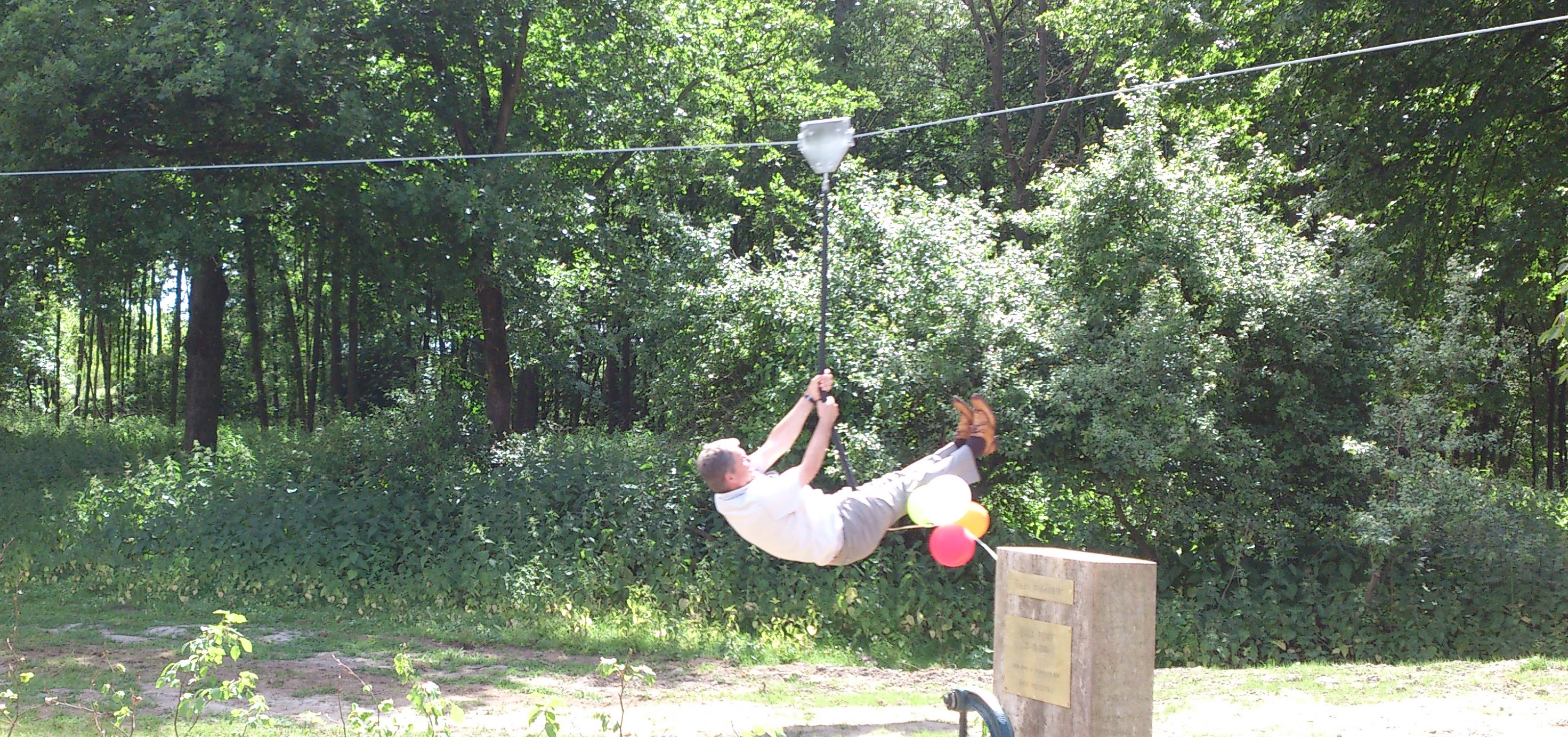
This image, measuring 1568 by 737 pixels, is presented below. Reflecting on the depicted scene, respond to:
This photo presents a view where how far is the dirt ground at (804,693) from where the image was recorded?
22.2 feet

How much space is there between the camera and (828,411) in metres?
5.27

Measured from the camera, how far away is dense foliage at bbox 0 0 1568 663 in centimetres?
1041

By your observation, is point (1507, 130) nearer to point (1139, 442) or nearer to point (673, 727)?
point (1139, 442)

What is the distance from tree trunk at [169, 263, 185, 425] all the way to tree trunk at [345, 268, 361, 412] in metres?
5.27

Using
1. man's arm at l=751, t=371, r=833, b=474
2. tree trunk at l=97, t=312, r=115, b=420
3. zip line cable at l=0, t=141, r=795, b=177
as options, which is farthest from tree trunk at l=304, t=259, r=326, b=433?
man's arm at l=751, t=371, r=833, b=474

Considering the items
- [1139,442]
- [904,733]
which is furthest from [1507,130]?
[904,733]

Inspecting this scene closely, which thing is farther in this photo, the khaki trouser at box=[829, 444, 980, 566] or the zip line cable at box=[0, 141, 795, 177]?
the zip line cable at box=[0, 141, 795, 177]

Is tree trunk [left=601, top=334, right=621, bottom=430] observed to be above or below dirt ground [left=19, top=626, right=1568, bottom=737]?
above

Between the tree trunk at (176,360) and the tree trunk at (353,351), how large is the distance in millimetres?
5275

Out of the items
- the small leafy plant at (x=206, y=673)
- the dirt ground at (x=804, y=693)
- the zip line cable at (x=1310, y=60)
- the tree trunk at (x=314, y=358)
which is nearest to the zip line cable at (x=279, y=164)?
the zip line cable at (x=1310, y=60)

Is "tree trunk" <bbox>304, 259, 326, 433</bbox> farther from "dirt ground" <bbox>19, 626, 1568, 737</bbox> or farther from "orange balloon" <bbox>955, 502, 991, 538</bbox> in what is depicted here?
"orange balloon" <bbox>955, 502, 991, 538</bbox>

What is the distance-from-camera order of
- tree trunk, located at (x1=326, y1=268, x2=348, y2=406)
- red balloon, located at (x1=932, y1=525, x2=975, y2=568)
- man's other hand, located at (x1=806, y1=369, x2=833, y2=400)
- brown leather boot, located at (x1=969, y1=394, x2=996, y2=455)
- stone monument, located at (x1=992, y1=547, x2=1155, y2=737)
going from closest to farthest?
stone monument, located at (x1=992, y1=547, x2=1155, y2=737) → red balloon, located at (x1=932, y1=525, x2=975, y2=568) → man's other hand, located at (x1=806, y1=369, x2=833, y2=400) → brown leather boot, located at (x1=969, y1=394, x2=996, y2=455) → tree trunk, located at (x1=326, y1=268, x2=348, y2=406)

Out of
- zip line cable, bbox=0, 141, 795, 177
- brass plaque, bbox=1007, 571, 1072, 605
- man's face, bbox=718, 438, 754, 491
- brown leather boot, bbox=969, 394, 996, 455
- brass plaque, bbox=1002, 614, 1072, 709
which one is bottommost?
brass plaque, bbox=1002, 614, 1072, 709

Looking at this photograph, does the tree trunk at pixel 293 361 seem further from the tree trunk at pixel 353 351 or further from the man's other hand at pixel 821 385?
the man's other hand at pixel 821 385
